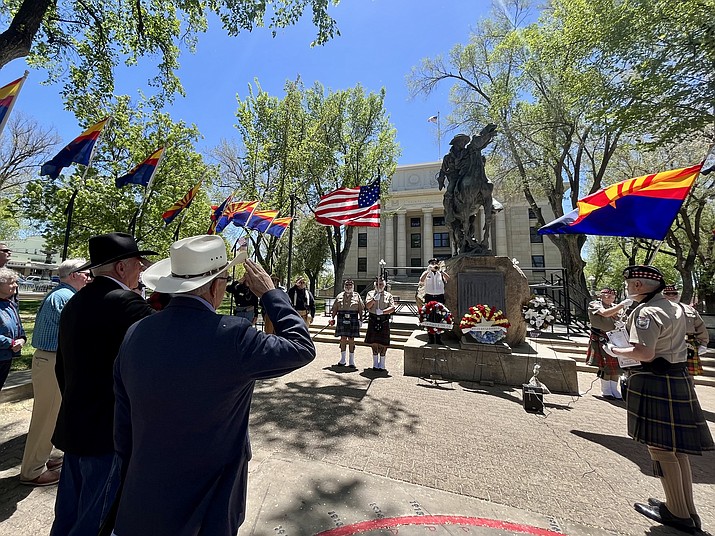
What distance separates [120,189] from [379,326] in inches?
620

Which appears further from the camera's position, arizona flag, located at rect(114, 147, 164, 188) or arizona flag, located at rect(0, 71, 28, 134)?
arizona flag, located at rect(114, 147, 164, 188)

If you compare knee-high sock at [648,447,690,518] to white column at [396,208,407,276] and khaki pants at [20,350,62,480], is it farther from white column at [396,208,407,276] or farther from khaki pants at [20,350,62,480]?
white column at [396,208,407,276]

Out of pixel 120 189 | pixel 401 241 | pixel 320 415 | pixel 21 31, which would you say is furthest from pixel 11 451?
pixel 401 241

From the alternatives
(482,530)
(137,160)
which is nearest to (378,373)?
(482,530)

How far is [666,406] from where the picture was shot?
285 cm

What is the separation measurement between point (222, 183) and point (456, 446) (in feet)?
72.7

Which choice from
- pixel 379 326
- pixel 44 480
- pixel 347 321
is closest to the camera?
pixel 44 480

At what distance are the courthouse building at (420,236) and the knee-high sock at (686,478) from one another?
32.2 m

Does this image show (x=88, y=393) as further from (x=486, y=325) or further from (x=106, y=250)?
(x=486, y=325)

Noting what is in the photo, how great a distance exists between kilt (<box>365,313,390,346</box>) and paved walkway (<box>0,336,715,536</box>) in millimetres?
1733

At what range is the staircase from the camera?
7.79m

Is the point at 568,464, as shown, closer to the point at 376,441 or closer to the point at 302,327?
the point at 376,441

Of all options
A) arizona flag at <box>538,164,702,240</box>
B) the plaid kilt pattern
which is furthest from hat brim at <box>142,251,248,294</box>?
arizona flag at <box>538,164,702,240</box>

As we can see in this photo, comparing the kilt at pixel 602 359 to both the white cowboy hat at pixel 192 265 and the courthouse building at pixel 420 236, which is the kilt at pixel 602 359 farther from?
the courthouse building at pixel 420 236
